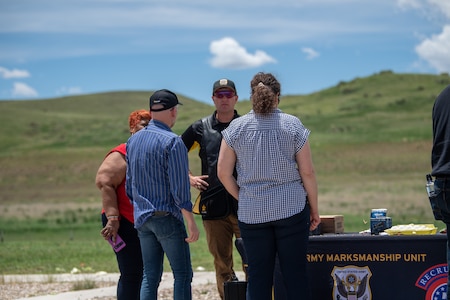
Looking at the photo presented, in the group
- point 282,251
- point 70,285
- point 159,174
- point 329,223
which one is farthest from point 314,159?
point 282,251

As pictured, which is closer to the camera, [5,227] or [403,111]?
[5,227]

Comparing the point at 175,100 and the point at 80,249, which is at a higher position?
the point at 175,100

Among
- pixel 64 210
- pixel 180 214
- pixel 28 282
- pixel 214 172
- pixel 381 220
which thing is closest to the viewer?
pixel 180 214

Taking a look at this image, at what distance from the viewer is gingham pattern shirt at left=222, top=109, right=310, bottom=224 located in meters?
5.29

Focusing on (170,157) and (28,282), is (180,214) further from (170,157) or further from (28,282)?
(28,282)

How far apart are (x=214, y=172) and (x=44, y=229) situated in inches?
657

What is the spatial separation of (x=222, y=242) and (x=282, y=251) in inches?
65.6

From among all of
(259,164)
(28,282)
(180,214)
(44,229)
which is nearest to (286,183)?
(259,164)

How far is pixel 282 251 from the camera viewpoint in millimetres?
5316

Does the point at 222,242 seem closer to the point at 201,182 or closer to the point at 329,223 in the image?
the point at 201,182

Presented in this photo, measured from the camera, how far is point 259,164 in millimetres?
5332

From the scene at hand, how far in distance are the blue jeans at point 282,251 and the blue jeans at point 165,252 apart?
49cm

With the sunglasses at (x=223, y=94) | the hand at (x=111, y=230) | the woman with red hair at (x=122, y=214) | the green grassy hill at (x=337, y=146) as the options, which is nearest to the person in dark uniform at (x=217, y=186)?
the sunglasses at (x=223, y=94)

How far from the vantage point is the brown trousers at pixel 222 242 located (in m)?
6.90
